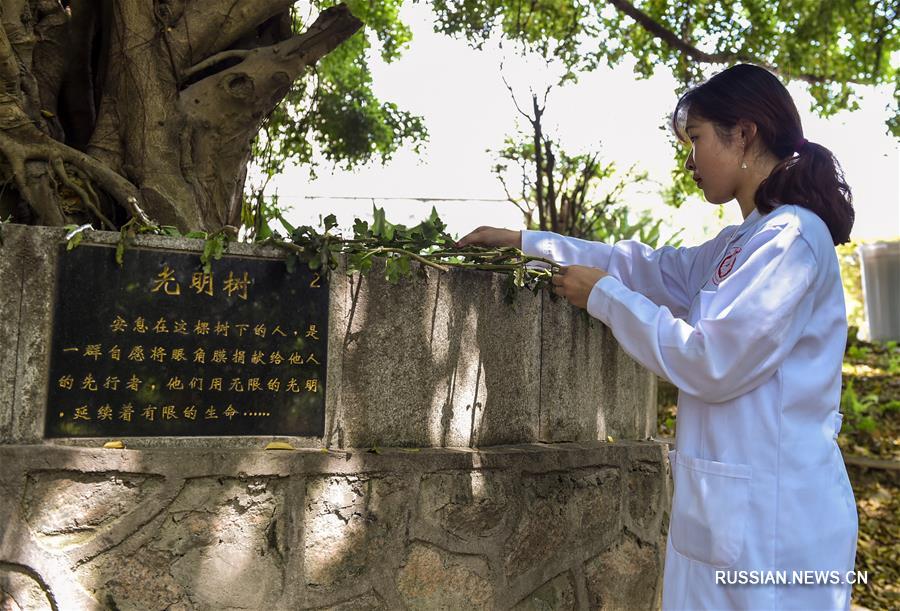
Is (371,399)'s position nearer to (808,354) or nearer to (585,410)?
(585,410)

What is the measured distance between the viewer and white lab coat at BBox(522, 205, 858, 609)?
1.82 metres

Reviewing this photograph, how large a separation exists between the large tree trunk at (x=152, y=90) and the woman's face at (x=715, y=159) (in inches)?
85.8

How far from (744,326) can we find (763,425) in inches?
9.2

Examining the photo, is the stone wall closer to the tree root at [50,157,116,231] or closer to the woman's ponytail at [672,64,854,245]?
the tree root at [50,157,116,231]

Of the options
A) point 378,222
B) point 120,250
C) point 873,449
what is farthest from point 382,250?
point 873,449

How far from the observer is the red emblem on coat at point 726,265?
202cm

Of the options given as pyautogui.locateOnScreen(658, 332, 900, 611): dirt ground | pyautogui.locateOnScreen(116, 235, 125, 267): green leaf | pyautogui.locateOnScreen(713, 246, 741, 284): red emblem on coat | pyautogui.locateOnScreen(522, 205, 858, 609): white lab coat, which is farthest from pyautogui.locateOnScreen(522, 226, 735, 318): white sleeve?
pyautogui.locateOnScreen(658, 332, 900, 611): dirt ground

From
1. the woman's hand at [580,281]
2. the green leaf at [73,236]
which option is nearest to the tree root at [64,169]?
the green leaf at [73,236]

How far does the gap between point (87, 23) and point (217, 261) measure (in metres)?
2.11

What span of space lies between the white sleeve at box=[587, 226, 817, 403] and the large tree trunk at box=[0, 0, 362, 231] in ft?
7.46

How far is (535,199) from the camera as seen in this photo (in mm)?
9133

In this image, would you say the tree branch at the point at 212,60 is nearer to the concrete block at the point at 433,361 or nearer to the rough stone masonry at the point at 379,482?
the rough stone masonry at the point at 379,482

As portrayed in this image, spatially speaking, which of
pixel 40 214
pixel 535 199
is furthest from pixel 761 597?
pixel 535 199

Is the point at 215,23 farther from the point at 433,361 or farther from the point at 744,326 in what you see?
the point at 744,326
